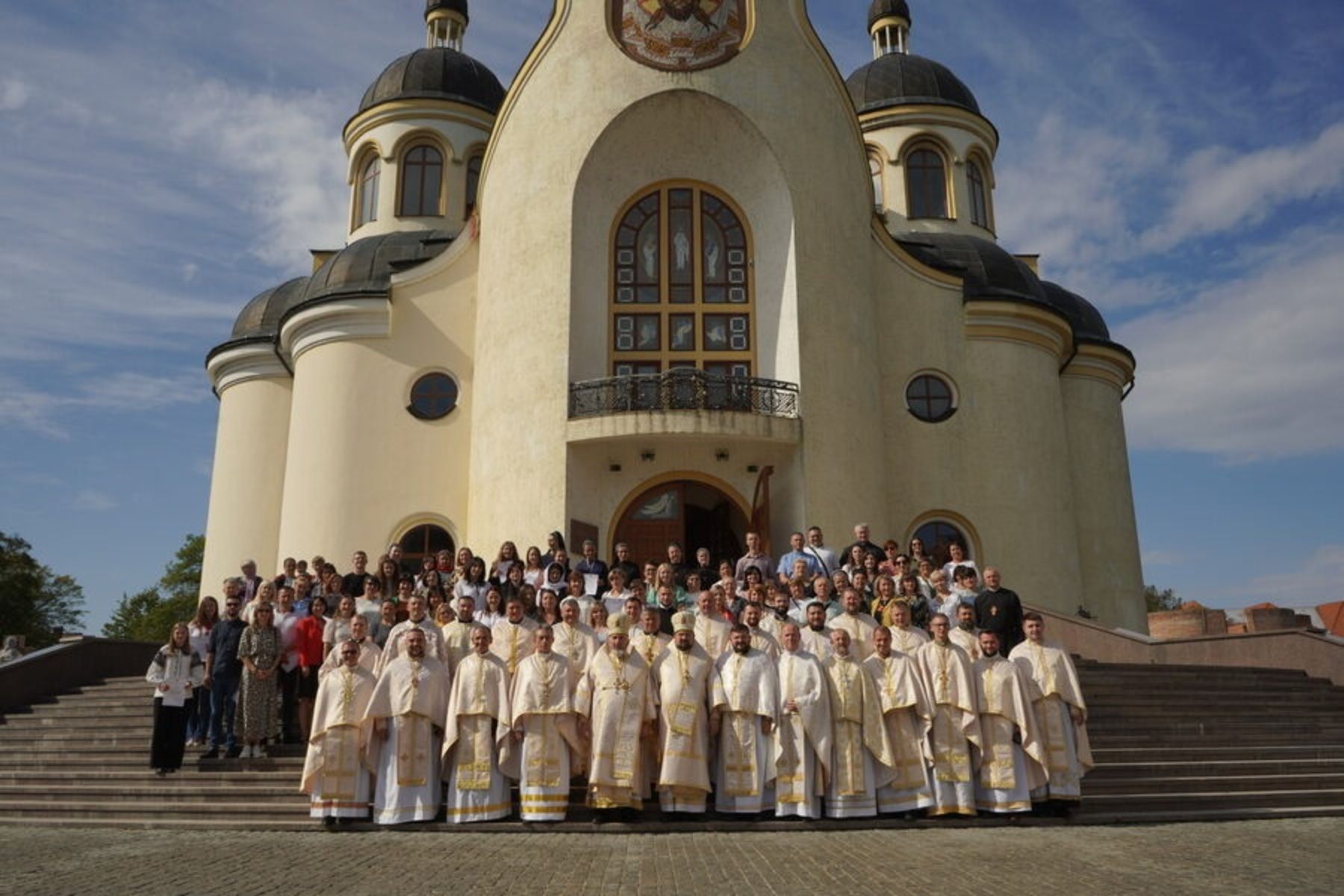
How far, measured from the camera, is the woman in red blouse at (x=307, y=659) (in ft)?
36.6

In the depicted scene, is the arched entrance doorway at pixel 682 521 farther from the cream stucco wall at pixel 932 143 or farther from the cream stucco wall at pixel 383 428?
the cream stucco wall at pixel 932 143

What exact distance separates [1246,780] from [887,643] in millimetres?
4253

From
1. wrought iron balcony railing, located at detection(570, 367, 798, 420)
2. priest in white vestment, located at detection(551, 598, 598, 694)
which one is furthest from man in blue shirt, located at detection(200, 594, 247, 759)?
wrought iron balcony railing, located at detection(570, 367, 798, 420)

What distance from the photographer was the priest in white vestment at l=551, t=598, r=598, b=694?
385 inches

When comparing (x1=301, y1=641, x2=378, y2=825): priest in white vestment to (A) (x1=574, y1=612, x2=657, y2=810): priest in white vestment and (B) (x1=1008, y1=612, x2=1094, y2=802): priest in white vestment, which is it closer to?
(A) (x1=574, y1=612, x2=657, y2=810): priest in white vestment

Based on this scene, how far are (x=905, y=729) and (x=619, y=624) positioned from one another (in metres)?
2.71

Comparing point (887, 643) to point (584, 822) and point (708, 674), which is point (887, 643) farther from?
point (584, 822)

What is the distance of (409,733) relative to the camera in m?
9.35

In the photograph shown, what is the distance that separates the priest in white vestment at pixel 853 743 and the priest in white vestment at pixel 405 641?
11.7ft

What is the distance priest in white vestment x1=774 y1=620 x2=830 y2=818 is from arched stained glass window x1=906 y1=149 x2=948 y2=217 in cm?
2025

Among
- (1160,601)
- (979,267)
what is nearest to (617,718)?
(979,267)

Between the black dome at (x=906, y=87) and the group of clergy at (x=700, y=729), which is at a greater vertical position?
the black dome at (x=906, y=87)

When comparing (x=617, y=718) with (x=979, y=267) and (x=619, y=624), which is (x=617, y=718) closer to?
(x=619, y=624)

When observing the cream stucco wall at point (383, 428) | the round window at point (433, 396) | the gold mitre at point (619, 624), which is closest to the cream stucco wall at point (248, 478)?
the cream stucco wall at point (383, 428)
